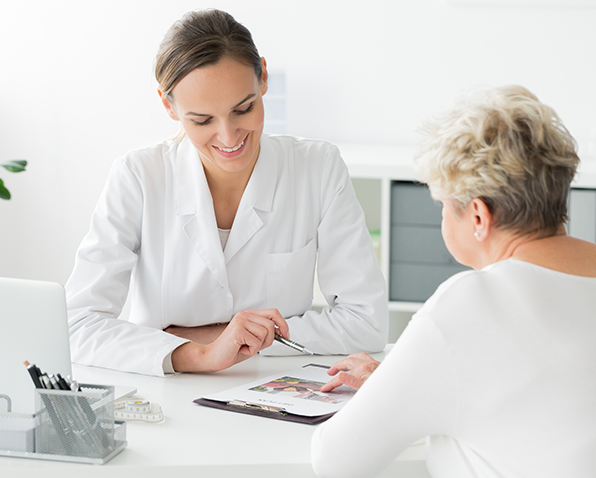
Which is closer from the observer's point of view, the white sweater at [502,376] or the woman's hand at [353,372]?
the white sweater at [502,376]

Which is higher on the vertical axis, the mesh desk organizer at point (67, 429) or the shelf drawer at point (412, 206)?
the shelf drawer at point (412, 206)

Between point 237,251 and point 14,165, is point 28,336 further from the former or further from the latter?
point 237,251

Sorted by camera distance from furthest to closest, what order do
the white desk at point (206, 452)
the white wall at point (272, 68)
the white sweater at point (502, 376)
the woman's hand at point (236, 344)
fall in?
the white wall at point (272, 68) → the woman's hand at point (236, 344) → the white desk at point (206, 452) → the white sweater at point (502, 376)

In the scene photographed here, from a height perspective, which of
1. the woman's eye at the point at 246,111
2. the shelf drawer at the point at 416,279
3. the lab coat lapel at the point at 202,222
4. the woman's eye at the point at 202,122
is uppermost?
the woman's eye at the point at 246,111

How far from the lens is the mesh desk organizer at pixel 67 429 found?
1.00 metres

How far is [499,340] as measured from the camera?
2.81ft

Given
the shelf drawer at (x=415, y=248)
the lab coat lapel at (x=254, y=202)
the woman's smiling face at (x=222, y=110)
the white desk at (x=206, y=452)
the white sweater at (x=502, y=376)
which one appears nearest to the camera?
the white sweater at (x=502, y=376)

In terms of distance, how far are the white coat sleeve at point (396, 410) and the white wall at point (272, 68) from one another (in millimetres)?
2168

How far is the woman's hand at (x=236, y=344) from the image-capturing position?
54.7 inches

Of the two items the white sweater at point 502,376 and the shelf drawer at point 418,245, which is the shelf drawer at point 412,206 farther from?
the white sweater at point 502,376

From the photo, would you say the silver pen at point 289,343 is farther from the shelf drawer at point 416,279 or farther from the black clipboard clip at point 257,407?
the shelf drawer at point 416,279

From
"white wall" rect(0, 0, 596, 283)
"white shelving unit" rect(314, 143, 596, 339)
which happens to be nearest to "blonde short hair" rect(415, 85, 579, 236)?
"white shelving unit" rect(314, 143, 596, 339)

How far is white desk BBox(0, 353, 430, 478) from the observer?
0.98m

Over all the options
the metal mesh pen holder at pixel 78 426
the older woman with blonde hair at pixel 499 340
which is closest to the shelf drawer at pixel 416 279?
the older woman with blonde hair at pixel 499 340
